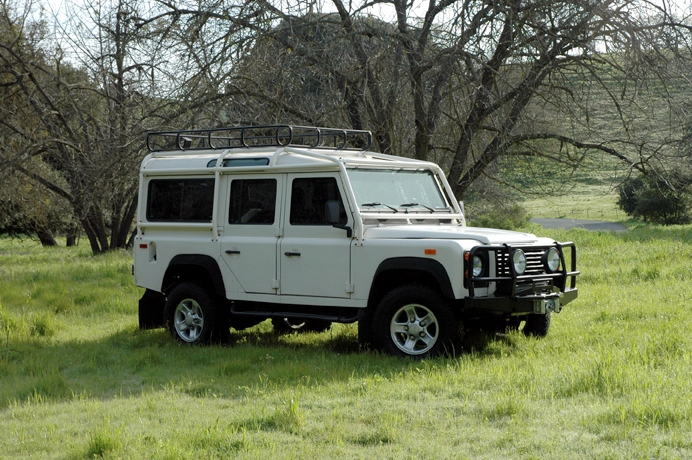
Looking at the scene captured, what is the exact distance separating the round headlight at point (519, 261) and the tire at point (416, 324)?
71cm

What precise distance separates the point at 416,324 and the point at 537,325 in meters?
1.66

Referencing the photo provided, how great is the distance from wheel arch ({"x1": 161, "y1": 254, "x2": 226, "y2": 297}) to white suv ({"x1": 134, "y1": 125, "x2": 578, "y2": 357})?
14mm

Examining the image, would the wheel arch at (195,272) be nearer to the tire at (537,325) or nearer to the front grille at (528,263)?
the front grille at (528,263)

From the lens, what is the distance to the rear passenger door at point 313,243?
8.50m

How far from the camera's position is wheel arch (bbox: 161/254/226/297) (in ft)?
30.8

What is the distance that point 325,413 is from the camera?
6168 millimetres

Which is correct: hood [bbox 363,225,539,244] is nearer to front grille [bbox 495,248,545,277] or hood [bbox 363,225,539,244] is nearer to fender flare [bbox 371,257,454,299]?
front grille [bbox 495,248,545,277]

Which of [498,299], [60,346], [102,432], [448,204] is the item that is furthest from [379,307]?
[60,346]

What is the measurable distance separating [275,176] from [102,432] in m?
4.12

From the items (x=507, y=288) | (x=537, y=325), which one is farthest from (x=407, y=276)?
(x=537, y=325)

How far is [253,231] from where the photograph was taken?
9.21 m

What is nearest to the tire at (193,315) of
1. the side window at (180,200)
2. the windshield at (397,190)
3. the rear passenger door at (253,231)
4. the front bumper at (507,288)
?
the rear passenger door at (253,231)

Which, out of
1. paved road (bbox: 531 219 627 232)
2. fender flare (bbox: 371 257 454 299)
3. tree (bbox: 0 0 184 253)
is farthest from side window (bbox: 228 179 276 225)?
paved road (bbox: 531 219 627 232)

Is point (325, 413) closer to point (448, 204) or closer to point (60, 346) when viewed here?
point (448, 204)
